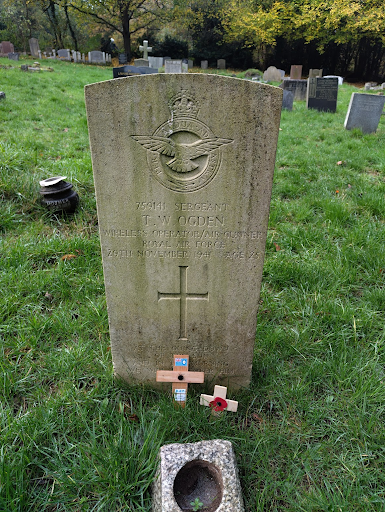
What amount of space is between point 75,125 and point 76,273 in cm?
577

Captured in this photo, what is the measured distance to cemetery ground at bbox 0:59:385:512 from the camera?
73.9 inches

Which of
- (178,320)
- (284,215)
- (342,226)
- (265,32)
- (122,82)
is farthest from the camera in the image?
(265,32)

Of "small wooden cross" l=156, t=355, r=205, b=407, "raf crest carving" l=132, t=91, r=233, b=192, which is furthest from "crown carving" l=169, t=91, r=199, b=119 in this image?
"small wooden cross" l=156, t=355, r=205, b=407

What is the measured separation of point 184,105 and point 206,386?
1.78 meters

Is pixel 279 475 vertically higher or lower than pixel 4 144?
lower

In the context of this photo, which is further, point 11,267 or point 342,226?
point 342,226

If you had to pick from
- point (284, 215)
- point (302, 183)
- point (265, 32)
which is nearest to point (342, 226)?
point (284, 215)

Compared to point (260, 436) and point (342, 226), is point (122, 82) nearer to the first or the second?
point (260, 436)

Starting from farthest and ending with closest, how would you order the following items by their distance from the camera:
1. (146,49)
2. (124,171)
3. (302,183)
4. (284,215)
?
(146,49) < (302,183) < (284,215) < (124,171)

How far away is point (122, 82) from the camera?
1.77m

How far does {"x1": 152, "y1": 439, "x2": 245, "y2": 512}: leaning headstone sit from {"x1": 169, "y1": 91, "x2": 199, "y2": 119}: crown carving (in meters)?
1.64

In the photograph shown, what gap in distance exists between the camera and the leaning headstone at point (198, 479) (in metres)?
1.60

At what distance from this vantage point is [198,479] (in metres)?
1.80

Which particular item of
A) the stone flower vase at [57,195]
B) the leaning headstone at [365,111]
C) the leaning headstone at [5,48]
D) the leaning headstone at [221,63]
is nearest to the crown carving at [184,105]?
the stone flower vase at [57,195]
